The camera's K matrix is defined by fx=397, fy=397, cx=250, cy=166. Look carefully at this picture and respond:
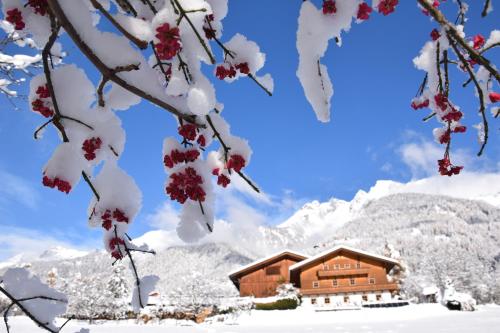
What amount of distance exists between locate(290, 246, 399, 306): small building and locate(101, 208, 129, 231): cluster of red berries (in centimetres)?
3206

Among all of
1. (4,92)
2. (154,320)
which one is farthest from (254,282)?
(4,92)

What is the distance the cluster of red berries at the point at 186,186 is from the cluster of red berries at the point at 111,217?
195mm

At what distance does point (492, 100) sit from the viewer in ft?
7.03

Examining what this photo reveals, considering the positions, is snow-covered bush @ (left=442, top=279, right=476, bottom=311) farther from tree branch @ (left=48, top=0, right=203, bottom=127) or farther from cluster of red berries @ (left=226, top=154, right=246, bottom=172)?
tree branch @ (left=48, top=0, right=203, bottom=127)

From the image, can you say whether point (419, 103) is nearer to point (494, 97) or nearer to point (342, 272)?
point (494, 97)

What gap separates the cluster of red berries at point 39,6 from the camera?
5.18 ft

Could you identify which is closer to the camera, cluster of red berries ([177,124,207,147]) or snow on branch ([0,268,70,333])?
cluster of red berries ([177,124,207,147])

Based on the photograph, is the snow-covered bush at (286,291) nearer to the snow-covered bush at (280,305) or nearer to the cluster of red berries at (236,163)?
the snow-covered bush at (280,305)

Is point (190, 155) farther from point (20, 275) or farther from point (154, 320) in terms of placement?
point (154, 320)

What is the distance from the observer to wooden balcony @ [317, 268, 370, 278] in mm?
32531

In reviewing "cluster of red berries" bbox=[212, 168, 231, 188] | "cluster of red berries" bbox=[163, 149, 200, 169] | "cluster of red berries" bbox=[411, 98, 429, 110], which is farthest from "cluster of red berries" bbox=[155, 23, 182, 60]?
"cluster of red berries" bbox=[411, 98, 429, 110]

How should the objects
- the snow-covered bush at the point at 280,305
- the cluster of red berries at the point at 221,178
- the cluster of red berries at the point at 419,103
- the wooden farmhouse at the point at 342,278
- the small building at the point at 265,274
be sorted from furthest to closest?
the small building at the point at 265,274, the wooden farmhouse at the point at 342,278, the snow-covered bush at the point at 280,305, the cluster of red berries at the point at 419,103, the cluster of red berries at the point at 221,178

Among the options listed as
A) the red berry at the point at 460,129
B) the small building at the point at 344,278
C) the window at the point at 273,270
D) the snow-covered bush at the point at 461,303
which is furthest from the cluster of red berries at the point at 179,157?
the window at the point at 273,270

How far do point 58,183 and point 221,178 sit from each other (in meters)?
0.65
